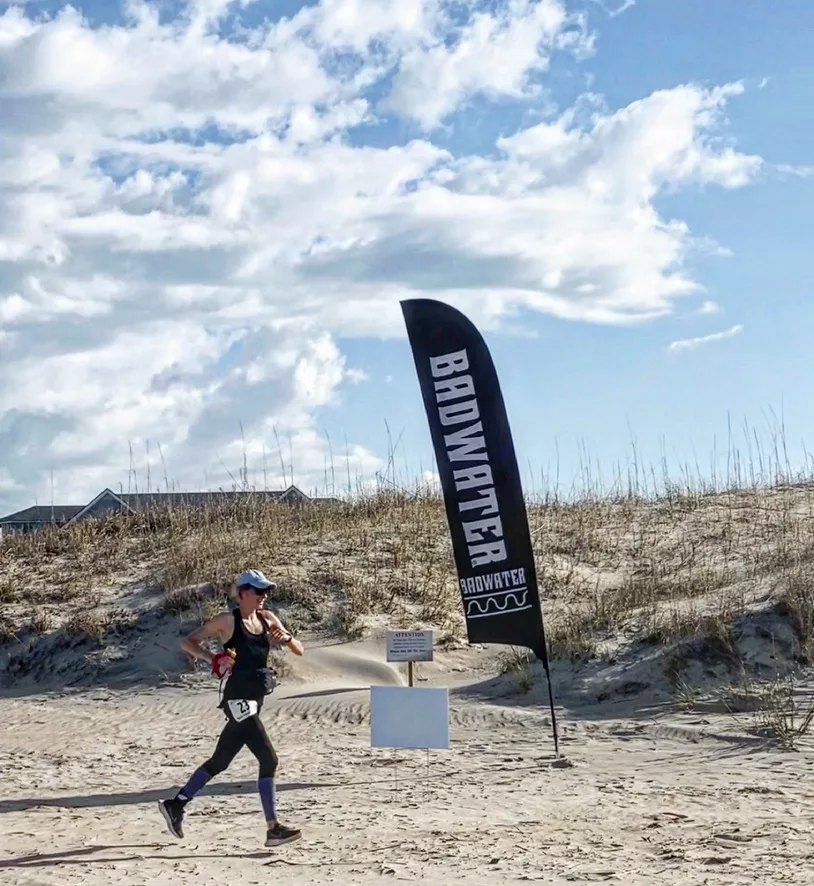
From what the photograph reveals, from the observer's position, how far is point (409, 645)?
1027 centimetres

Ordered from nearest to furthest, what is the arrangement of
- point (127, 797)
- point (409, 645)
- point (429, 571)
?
point (127, 797) → point (409, 645) → point (429, 571)

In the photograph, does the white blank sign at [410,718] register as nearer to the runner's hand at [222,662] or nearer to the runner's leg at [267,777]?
the runner's leg at [267,777]

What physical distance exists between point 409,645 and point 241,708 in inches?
115

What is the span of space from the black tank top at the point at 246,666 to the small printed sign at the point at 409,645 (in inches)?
107

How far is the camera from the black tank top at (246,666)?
297 inches

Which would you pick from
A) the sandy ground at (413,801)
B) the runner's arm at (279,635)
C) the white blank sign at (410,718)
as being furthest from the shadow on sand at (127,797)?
the runner's arm at (279,635)

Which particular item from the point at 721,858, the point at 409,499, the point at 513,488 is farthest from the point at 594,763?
the point at 409,499

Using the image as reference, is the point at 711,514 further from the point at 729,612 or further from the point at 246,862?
the point at 246,862

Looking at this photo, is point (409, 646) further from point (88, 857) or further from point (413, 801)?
point (88, 857)

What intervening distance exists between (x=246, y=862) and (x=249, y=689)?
100cm

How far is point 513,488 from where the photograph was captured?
10.5 metres

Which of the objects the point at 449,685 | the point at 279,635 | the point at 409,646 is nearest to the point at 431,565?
the point at 449,685

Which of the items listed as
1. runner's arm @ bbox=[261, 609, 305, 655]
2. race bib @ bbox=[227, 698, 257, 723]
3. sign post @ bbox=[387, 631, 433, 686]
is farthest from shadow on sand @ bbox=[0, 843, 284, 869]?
sign post @ bbox=[387, 631, 433, 686]

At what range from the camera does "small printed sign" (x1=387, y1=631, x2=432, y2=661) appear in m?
10.2
